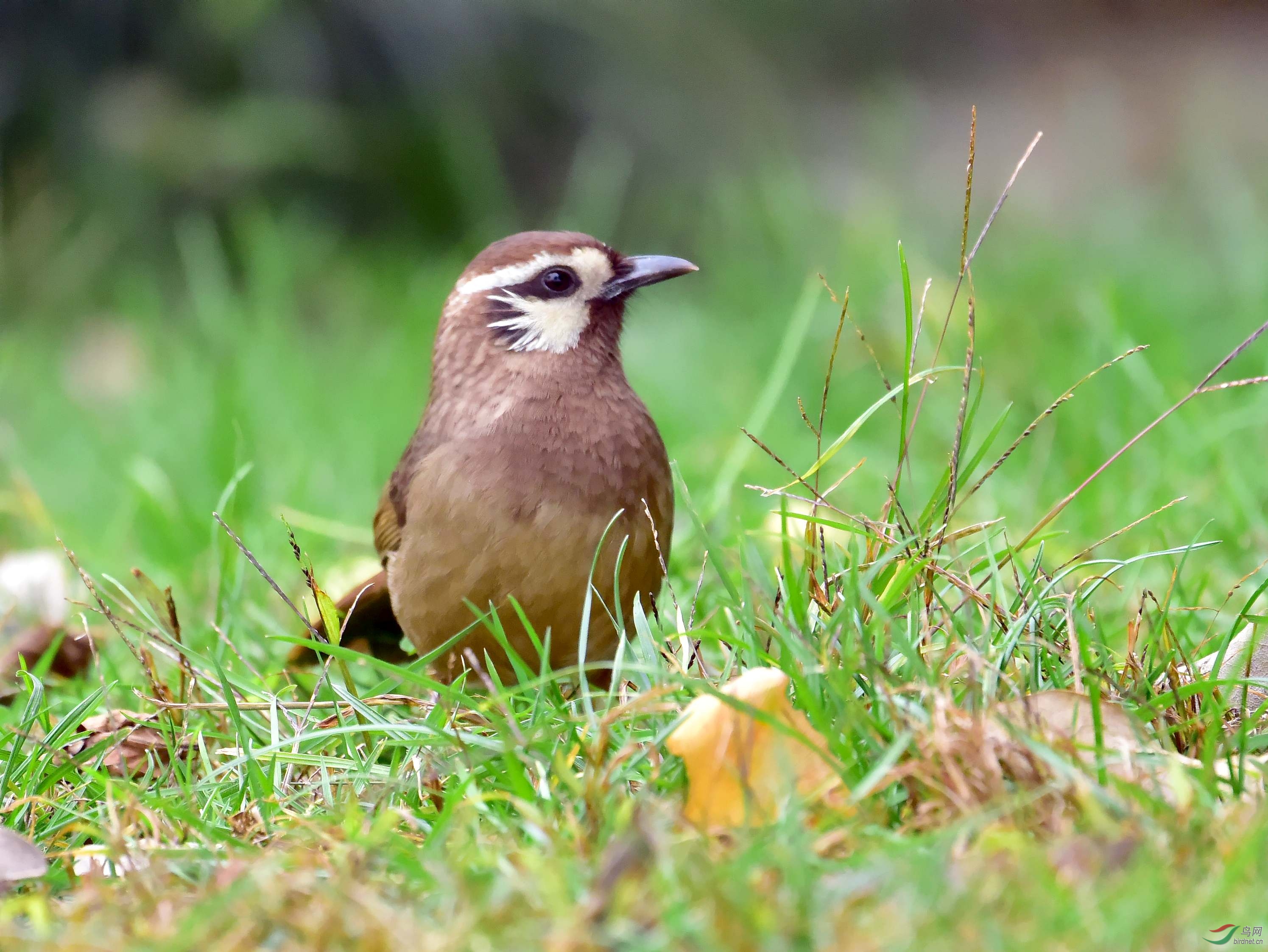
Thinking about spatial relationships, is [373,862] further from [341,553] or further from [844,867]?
[341,553]

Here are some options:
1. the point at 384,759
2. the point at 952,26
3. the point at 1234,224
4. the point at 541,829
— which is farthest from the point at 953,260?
the point at 541,829

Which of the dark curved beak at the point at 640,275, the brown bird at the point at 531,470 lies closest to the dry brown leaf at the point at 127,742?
the brown bird at the point at 531,470

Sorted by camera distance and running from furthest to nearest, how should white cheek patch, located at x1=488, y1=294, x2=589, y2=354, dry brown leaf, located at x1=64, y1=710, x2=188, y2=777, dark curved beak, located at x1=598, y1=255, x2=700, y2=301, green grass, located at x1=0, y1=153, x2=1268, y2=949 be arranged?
dark curved beak, located at x1=598, y1=255, x2=700, y2=301 → white cheek patch, located at x1=488, y1=294, x2=589, y2=354 → dry brown leaf, located at x1=64, y1=710, x2=188, y2=777 → green grass, located at x1=0, y1=153, x2=1268, y2=949

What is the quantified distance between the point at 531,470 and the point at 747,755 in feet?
4.47

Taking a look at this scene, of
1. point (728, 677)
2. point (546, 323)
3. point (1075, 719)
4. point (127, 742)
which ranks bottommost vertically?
point (127, 742)

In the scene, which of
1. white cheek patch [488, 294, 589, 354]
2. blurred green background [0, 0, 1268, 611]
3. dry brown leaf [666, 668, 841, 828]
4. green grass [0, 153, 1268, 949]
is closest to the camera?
green grass [0, 153, 1268, 949]

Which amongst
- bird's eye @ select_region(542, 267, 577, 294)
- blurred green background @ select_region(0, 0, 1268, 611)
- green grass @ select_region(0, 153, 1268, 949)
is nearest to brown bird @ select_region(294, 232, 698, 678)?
bird's eye @ select_region(542, 267, 577, 294)

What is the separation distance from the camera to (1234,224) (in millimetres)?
6621

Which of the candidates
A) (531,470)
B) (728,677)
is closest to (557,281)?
(531,470)

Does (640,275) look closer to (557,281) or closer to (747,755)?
(557,281)

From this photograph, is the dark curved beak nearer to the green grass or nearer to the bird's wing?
the green grass

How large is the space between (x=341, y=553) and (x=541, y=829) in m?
3.19

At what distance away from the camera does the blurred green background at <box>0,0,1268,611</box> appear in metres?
5.56

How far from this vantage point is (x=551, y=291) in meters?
3.73
